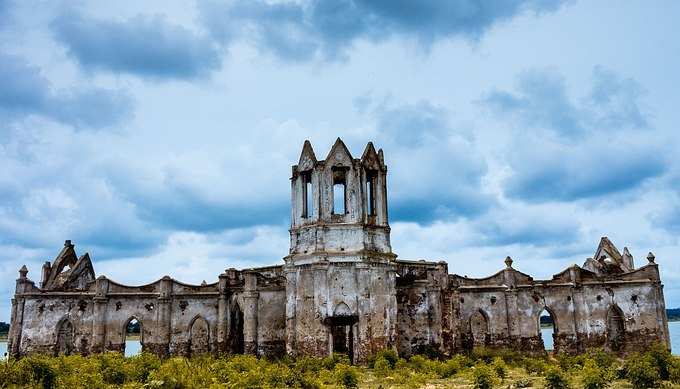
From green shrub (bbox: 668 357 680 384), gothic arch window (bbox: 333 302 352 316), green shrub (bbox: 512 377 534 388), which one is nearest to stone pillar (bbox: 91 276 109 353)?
gothic arch window (bbox: 333 302 352 316)

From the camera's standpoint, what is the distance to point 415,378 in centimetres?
1748

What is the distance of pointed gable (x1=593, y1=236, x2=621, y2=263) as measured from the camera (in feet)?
102

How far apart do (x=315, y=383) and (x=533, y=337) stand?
1534 cm

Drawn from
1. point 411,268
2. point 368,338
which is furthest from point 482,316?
point 368,338

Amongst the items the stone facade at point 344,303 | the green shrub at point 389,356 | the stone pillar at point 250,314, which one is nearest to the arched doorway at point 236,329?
the stone facade at point 344,303

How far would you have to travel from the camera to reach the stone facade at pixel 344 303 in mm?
23109

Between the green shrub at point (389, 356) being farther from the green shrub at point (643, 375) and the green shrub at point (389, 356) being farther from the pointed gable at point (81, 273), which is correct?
the pointed gable at point (81, 273)

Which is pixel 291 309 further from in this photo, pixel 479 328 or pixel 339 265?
pixel 479 328

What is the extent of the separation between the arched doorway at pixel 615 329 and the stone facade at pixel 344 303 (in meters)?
0.06

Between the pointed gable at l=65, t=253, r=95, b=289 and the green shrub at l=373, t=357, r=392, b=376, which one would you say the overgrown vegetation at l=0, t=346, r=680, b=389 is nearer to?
the green shrub at l=373, t=357, r=392, b=376

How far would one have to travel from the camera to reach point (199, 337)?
2909 cm

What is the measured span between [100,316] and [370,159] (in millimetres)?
15448

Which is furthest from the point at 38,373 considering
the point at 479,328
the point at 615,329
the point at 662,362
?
the point at 615,329

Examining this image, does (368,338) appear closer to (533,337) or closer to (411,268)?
(411,268)
